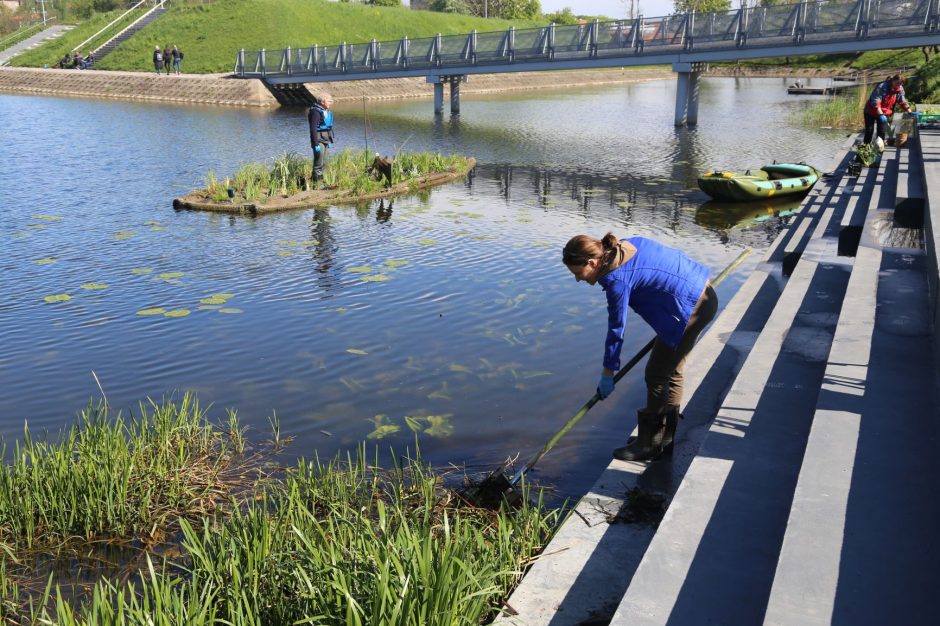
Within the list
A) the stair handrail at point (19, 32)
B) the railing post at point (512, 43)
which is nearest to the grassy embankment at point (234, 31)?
the stair handrail at point (19, 32)

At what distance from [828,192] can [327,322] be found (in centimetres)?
1103

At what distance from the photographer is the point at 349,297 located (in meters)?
10.8

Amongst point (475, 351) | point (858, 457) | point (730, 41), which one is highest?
point (730, 41)

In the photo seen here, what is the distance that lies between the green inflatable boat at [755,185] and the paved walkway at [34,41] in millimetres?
57381

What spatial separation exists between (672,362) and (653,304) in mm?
430

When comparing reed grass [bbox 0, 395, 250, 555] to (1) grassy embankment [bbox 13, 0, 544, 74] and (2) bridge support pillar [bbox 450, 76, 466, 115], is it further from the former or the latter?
(1) grassy embankment [bbox 13, 0, 544, 74]

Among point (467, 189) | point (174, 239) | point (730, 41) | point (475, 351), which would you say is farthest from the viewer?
point (730, 41)

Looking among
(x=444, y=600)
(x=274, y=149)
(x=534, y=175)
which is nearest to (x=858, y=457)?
(x=444, y=600)

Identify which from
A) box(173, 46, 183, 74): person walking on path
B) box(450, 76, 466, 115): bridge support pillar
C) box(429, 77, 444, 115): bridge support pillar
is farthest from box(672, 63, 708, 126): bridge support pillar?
box(173, 46, 183, 74): person walking on path

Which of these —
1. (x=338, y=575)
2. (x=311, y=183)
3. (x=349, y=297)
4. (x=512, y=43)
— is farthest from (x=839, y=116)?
(x=338, y=575)

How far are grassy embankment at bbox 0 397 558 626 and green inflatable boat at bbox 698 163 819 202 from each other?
12994 millimetres

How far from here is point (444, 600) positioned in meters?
3.56

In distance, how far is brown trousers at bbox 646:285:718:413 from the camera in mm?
5535

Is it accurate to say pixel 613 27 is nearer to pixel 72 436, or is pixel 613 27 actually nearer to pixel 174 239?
pixel 174 239
